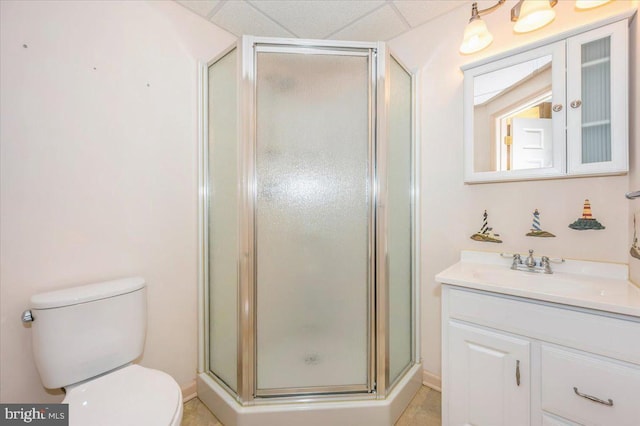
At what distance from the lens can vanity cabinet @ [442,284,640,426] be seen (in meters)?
0.90

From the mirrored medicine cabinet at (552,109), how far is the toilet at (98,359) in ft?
6.05

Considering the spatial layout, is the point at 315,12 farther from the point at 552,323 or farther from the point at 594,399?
the point at 594,399

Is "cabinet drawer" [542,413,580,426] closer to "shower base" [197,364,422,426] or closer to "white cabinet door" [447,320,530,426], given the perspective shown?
Result: "white cabinet door" [447,320,530,426]

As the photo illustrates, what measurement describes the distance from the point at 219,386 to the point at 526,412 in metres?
1.48

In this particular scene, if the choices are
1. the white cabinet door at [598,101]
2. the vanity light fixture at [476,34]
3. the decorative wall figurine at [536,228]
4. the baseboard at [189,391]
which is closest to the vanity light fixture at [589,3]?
the white cabinet door at [598,101]

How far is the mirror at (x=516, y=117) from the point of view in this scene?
132cm

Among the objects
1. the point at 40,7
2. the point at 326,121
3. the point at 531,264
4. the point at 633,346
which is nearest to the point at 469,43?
the point at 326,121

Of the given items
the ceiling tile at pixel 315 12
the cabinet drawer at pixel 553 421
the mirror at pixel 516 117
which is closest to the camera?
the cabinet drawer at pixel 553 421

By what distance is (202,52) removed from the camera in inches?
70.4

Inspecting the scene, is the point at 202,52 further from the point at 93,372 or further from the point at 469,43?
the point at 93,372

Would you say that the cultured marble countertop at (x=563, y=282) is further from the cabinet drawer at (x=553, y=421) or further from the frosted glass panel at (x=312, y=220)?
the frosted glass panel at (x=312, y=220)

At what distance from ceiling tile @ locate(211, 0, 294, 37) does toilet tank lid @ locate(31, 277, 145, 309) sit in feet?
5.53

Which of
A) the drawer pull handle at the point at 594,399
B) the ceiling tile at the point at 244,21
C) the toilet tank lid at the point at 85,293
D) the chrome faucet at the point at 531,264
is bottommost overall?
the drawer pull handle at the point at 594,399

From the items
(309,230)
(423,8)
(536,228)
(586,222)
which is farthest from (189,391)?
(423,8)
